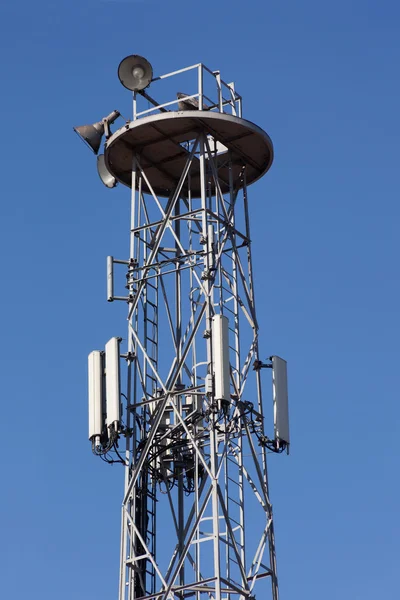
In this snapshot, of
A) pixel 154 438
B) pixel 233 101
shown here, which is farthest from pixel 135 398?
pixel 233 101

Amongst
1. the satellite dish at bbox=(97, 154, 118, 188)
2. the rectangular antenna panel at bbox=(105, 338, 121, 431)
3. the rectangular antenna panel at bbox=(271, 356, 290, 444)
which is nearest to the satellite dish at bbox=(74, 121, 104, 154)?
the satellite dish at bbox=(97, 154, 118, 188)

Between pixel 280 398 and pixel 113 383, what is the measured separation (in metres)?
4.66

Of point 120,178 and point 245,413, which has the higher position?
point 120,178

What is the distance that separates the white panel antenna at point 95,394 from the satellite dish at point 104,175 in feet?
18.6

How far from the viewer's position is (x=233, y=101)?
55625mm

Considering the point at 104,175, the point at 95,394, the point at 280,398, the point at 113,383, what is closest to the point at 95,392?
the point at 95,394

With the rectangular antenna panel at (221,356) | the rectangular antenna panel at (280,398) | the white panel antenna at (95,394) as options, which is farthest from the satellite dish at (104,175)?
the rectangular antenna panel at (280,398)

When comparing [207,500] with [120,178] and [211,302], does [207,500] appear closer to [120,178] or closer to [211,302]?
[211,302]

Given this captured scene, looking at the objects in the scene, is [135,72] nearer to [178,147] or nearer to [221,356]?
[178,147]

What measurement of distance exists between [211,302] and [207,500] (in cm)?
554

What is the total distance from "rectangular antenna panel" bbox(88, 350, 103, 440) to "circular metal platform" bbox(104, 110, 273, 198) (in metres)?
5.92

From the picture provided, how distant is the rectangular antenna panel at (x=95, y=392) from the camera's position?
52.4m

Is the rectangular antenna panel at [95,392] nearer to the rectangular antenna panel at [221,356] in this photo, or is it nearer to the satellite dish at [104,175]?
the rectangular antenna panel at [221,356]

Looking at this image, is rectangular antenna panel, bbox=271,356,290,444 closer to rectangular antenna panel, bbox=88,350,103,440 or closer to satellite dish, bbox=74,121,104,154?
rectangular antenna panel, bbox=88,350,103,440
